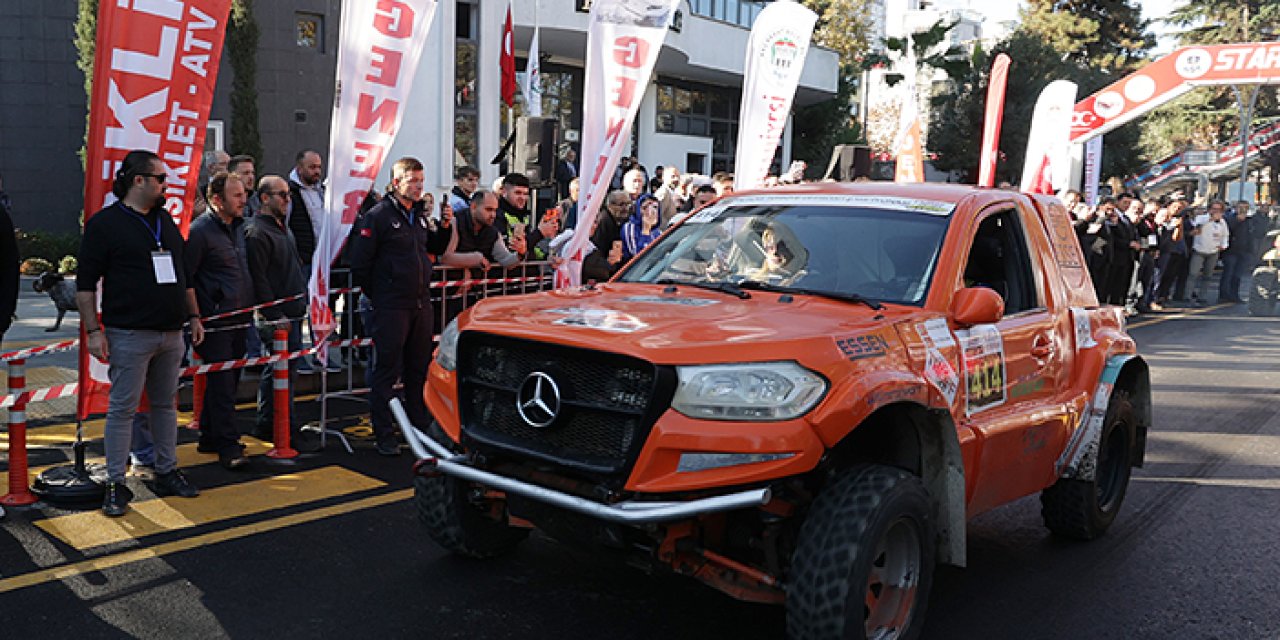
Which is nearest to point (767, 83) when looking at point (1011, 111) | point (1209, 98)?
point (1011, 111)

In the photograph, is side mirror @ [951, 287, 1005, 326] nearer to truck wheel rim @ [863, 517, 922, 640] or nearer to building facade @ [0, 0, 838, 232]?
truck wheel rim @ [863, 517, 922, 640]

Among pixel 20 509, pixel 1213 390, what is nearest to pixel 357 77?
pixel 20 509

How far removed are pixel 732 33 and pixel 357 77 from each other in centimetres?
2549

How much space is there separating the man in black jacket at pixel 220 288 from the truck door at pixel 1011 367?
4676 mm

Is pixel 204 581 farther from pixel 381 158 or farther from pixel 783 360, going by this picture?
pixel 381 158

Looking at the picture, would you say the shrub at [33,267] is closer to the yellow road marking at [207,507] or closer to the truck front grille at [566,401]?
the yellow road marking at [207,507]

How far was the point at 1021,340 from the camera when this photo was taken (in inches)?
195

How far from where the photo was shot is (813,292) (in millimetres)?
4621

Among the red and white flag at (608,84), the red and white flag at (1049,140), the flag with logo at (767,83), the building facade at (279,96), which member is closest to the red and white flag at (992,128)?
the red and white flag at (1049,140)

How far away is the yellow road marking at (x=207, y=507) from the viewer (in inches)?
213

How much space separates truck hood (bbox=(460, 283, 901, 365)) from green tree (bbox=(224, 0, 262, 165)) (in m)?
17.2

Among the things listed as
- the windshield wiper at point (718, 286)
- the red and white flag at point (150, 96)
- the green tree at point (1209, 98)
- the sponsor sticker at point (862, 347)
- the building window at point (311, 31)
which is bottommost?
the sponsor sticker at point (862, 347)

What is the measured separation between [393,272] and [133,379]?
1.85 metres

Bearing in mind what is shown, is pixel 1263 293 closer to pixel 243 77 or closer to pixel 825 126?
pixel 243 77
